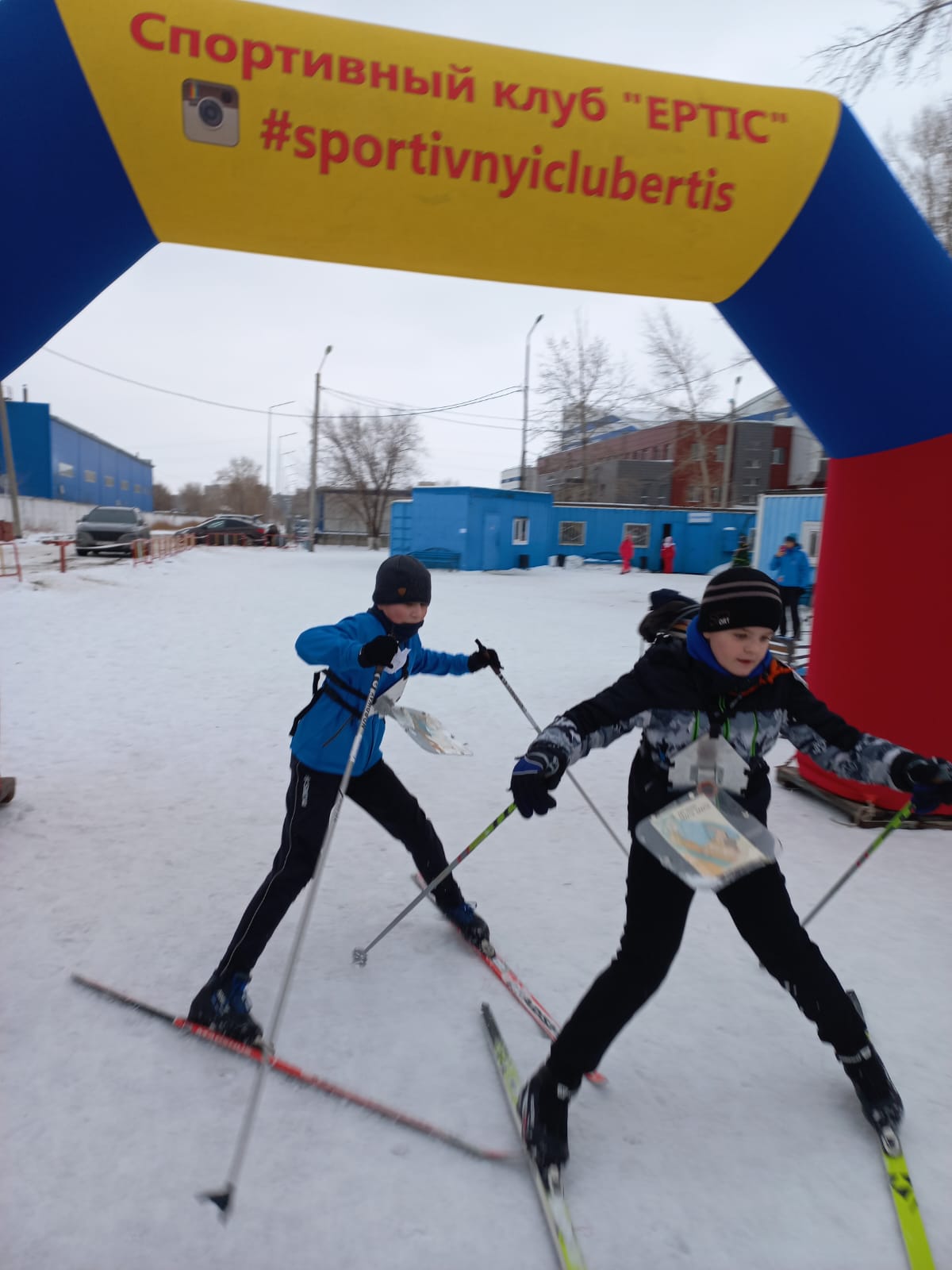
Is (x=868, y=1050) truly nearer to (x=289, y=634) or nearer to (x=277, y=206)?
(x=277, y=206)

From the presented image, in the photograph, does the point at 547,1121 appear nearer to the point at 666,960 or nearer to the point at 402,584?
Answer: the point at 666,960

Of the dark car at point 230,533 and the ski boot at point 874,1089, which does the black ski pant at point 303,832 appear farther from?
the dark car at point 230,533

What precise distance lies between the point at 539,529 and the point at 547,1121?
26.2 m

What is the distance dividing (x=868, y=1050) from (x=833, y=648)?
2.88m

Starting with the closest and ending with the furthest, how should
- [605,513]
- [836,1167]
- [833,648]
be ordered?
[836,1167]
[833,648]
[605,513]

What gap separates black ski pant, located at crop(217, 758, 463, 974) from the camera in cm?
259

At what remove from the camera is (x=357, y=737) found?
8.36ft

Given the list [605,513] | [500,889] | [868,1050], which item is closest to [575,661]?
[500,889]

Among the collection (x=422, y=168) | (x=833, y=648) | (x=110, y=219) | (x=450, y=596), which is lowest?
(x=450, y=596)

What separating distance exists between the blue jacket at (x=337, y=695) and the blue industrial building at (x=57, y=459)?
33780 mm

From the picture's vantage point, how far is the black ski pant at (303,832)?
8.50 ft

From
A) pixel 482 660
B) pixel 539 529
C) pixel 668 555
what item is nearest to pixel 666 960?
pixel 482 660

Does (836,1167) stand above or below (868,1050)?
below

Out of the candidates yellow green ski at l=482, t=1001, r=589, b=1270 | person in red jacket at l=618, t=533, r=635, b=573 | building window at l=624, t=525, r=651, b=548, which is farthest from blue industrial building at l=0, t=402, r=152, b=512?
yellow green ski at l=482, t=1001, r=589, b=1270
